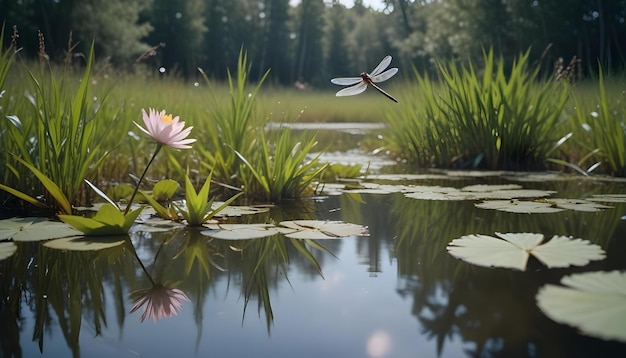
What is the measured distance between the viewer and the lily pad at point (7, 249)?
105cm

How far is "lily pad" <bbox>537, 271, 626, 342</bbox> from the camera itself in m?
0.64

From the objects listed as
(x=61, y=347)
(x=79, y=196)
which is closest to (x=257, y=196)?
(x=79, y=196)

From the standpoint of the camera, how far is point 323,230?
1301 mm

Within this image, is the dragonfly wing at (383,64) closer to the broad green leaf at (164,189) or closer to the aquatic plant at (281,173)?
the aquatic plant at (281,173)

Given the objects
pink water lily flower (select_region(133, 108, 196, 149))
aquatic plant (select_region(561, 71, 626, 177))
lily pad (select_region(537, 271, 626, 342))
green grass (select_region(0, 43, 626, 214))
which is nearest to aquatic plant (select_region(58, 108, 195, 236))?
pink water lily flower (select_region(133, 108, 196, 149))

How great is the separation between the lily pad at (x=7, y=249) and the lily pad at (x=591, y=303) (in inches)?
38.6

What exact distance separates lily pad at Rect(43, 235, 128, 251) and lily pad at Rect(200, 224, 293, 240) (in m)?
0.21

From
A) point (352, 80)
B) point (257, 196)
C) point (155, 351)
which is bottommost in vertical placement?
point (155, 351)

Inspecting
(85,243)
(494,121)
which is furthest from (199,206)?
(494,121)

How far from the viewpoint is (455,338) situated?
681 millimetres

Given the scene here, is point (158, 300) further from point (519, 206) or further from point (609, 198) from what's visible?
point (609, 198)

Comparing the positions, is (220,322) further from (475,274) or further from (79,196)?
(79,196)

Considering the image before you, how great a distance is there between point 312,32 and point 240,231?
26.4 metres

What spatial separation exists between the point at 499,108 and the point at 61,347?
2.37 m
